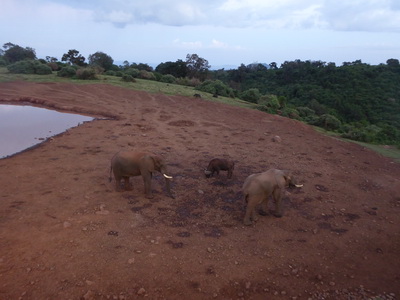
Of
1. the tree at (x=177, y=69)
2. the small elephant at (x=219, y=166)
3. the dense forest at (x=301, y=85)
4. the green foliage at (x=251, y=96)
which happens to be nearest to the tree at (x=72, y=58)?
the dense forest at (x=301, y=85)

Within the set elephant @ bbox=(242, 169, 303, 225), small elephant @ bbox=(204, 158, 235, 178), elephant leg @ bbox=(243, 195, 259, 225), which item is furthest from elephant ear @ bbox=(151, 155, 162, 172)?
elephant leg @ bbox=(243, 195, 259, 225)

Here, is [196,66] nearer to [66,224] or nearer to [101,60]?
[101,60]

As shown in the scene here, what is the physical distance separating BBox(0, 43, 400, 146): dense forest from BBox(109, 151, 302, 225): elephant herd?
1105cm

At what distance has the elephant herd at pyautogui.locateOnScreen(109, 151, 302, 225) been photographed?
7082 mm

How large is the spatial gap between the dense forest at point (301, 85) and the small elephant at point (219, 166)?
10.0 metres

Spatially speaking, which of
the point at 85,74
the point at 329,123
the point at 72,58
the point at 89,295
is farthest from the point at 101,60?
the point at 89,295

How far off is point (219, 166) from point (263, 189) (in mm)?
2394

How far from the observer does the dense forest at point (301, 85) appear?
2398 cm

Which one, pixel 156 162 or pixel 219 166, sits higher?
pixel 156 162

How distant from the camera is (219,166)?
9352mm

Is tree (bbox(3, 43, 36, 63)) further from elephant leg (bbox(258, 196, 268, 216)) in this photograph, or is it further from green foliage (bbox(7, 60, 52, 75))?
elephant leg (bbox(258, 196, 268, 216))

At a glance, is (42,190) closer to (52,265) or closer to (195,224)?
(52,265)

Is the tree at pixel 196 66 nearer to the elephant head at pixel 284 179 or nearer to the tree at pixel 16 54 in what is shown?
the tree at pixel 16 54

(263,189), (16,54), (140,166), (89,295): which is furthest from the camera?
(16,54)
